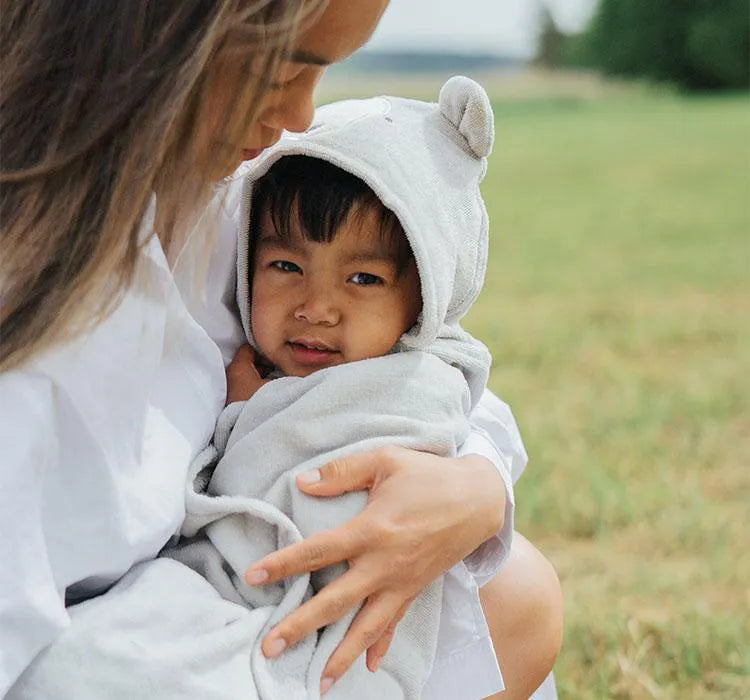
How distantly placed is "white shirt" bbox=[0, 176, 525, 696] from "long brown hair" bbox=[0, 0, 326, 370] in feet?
0.14

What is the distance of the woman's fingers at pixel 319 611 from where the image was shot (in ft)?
4.17

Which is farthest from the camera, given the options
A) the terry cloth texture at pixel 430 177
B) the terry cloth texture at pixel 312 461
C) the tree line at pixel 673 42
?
the tree line at pixel 673 42

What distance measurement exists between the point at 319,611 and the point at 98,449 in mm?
272

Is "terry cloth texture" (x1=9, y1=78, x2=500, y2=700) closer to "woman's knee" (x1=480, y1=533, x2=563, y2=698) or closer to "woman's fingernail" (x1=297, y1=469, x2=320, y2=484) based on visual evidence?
"woman's fingernail" (x1=297, y1=469, x2=320, y2=484)

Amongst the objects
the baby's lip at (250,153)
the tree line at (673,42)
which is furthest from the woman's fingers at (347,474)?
the tree line at (673,42)

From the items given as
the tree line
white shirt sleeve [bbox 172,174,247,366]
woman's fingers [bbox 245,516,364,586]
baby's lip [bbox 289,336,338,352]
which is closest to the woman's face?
white shirt sleeve [bbox 172,174,247,366]

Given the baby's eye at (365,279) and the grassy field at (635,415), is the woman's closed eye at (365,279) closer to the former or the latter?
the baby's eye at (365,279)

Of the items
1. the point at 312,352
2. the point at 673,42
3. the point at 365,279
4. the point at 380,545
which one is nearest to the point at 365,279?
the point at 365,279

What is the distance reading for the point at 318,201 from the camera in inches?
58.3

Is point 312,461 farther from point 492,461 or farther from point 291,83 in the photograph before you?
point 291,83

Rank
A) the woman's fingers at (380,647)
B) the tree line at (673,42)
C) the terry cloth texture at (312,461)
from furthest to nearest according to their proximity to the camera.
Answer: the tree line at (673,42)
the woman's fingers at (380,647)
the terry cloth texture at (312,461)

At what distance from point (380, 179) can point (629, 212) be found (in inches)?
278

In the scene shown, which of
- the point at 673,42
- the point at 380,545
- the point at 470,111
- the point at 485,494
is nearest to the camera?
the point at 380,545

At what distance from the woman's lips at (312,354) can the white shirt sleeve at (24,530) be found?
16.2 inches
